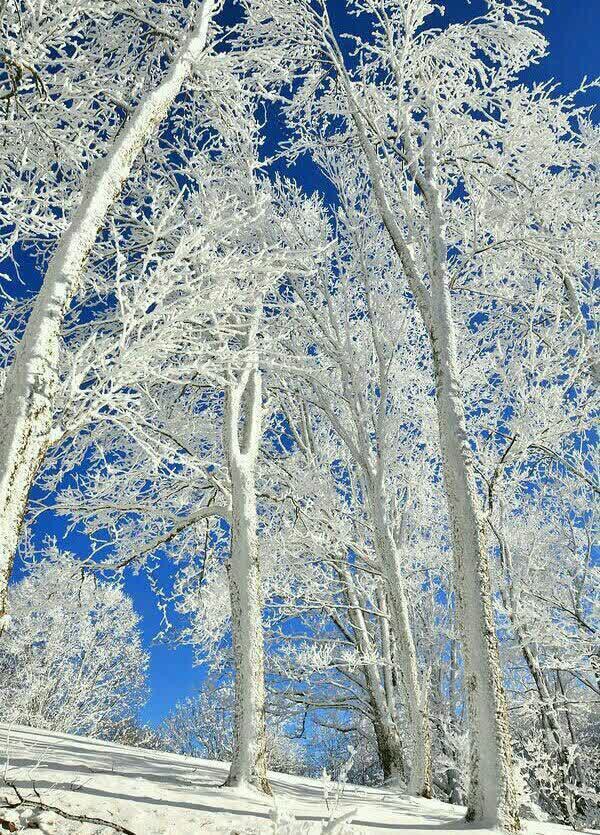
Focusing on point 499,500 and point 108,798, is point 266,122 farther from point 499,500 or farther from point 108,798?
point 108,798

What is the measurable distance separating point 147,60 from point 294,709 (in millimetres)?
10431

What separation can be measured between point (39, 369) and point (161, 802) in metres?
2.87

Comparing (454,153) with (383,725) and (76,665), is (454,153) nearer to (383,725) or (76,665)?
(383,725)

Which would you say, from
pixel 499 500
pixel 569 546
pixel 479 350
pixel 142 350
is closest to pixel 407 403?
pixel 479 350

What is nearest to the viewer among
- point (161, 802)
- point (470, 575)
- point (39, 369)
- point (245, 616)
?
point (39, 369)

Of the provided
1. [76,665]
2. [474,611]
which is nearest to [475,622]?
[474,611]

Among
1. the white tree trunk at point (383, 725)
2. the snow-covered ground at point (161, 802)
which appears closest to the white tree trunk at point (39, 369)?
the snow-covered ground at point (161, 802)

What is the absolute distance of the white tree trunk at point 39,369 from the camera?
3.33 meters

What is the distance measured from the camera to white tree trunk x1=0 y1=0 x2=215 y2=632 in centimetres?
333

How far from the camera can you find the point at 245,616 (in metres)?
5.70

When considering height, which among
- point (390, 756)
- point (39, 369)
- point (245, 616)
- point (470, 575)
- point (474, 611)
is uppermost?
point (39, 369)

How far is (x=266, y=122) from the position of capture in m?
8.49

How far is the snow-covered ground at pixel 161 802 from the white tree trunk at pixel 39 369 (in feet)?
3.60

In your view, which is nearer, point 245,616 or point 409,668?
point 245,616
